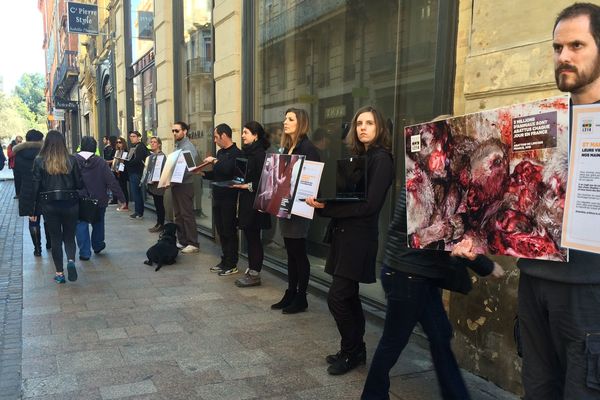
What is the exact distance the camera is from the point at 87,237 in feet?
23.2

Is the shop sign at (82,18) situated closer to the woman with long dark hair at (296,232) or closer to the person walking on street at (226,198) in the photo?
the person walking on street at (226,198)

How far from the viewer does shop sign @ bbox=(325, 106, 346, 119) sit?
582cm

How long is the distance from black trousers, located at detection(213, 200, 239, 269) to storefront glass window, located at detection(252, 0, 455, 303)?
0.69 m

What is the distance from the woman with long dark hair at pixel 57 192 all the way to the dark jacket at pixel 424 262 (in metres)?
4.52

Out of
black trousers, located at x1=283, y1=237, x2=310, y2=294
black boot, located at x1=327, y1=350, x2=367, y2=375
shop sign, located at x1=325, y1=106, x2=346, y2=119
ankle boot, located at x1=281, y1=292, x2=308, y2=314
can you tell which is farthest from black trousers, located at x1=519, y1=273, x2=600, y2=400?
shop sign, located at x1=325, y1=106, x2=346, y2=119

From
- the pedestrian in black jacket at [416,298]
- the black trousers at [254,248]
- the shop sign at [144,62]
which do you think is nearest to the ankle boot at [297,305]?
the black trousers at [254,248]

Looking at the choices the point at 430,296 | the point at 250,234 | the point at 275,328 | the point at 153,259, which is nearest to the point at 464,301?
the point at 430,296

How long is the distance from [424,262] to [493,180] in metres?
0.73

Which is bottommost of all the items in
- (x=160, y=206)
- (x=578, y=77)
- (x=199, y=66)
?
(x=160, y=206)

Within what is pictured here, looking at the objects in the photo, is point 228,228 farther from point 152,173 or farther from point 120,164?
point 120,164

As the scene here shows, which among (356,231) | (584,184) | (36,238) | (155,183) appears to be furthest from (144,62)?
(584,184)

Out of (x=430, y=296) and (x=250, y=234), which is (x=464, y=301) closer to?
(x=430, y=296)

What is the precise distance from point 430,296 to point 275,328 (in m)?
2.07

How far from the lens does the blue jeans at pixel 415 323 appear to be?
2.62m
